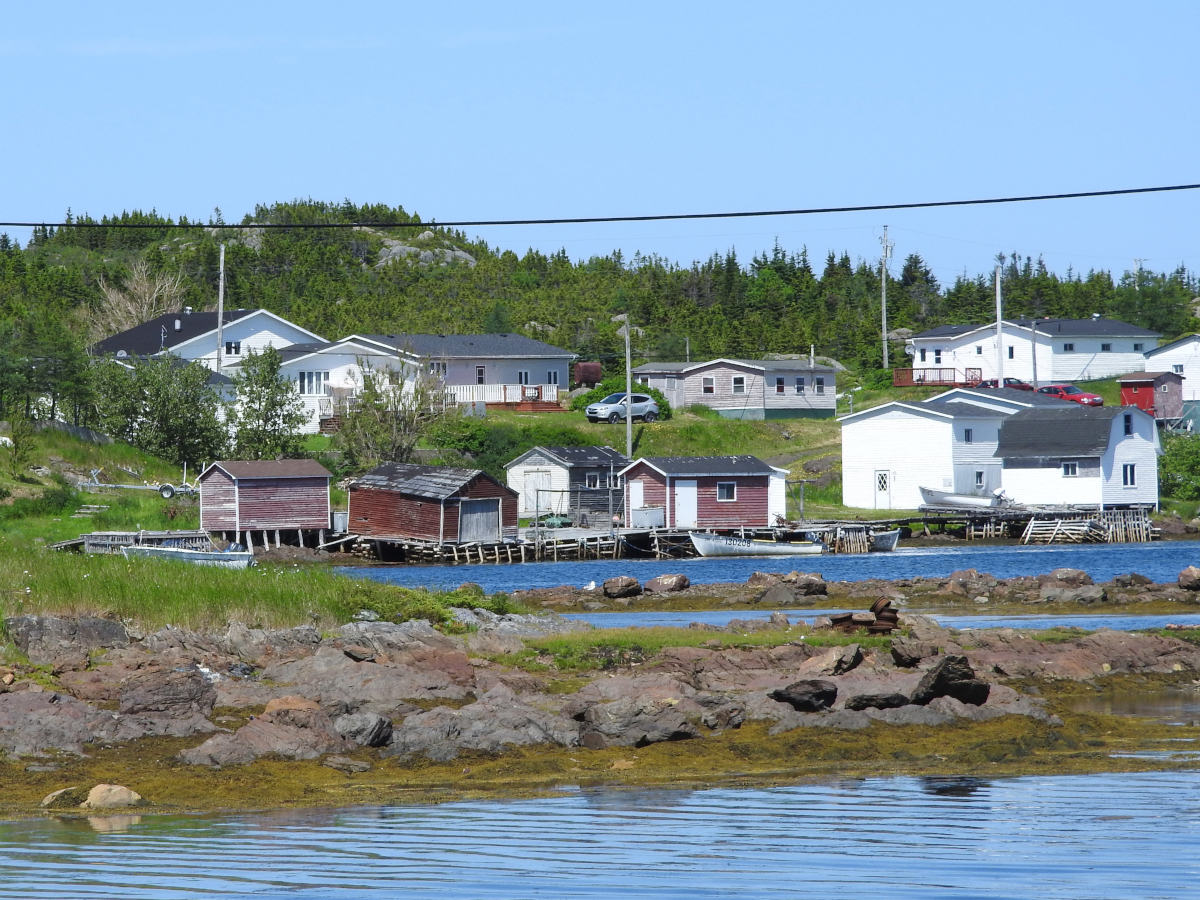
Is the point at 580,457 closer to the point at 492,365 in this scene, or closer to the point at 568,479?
the point at 568,479

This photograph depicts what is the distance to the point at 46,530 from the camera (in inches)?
2122

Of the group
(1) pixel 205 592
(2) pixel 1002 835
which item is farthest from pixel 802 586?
(2) pixel 1002 835

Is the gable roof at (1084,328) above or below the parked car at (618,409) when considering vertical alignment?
above

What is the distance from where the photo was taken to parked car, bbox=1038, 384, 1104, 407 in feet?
279

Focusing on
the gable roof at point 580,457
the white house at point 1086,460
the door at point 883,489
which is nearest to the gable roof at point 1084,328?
the white house at point 1086,460

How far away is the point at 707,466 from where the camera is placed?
2530 inches

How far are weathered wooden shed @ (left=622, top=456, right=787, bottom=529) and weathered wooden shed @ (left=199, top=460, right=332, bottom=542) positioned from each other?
14099mm

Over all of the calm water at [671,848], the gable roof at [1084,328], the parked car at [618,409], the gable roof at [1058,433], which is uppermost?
the gable roof at [1084,328]

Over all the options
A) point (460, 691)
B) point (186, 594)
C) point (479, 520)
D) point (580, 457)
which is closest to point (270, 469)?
point (479, 520)

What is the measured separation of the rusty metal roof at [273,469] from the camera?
2306 inches

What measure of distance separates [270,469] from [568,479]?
14.3 metres

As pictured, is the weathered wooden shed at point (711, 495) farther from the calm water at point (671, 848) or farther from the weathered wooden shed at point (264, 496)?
the calm water at point (671, 848)

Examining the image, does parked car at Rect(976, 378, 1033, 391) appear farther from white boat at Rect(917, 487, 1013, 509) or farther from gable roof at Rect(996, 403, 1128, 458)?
white boat at Rect(917, 487, 1013, 509)

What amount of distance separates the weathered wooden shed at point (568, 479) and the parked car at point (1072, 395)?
99.9 ft
